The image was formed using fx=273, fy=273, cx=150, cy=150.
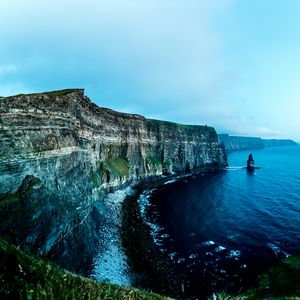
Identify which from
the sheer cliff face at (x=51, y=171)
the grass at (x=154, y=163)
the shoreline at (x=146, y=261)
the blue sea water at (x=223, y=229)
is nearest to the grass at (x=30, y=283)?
the blue sea water at (x=223, y=229)

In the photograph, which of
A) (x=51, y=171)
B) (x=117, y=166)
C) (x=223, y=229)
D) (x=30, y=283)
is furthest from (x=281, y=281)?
(x=117, y=166)

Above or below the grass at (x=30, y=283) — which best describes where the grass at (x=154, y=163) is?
below

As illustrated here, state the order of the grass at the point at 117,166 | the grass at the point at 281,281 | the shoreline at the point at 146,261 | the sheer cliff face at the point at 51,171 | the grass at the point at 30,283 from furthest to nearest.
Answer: the grass at the point at 117,166
the shoreline at the point at 146,261
the sheer cliff face at the point at 51,171
the grass at the point at 281,281
the grass at the point at 30,283

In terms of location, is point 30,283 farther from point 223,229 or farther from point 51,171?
point 223,229

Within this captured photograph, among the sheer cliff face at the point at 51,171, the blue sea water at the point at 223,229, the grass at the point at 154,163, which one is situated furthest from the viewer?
the grass at the point at 154,163

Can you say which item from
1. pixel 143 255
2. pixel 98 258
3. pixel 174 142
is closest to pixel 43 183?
pixel 98 258

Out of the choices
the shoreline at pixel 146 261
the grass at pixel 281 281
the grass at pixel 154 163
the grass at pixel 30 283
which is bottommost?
the shoreline at pixel 146 261

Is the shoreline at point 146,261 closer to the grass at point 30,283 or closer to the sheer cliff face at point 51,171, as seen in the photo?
the sheer cliff face at point 51,171

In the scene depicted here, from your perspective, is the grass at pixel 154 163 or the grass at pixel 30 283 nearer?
the grass at pixel 30 283

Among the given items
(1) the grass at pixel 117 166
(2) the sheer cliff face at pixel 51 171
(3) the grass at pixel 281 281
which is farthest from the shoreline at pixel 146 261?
(1) the grass at pixel 117 166
